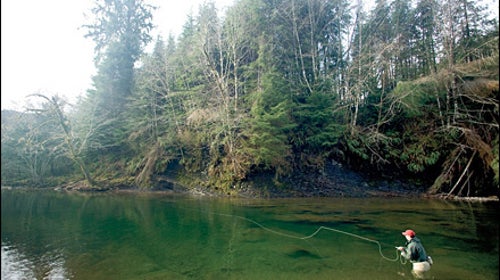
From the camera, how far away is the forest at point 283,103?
53.4 ft

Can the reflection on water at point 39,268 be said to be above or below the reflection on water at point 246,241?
above

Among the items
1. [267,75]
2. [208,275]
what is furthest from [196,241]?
[267,75]

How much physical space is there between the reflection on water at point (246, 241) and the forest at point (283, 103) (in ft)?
15.7

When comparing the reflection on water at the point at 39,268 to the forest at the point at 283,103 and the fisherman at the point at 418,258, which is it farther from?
the forest at the point at 283,103

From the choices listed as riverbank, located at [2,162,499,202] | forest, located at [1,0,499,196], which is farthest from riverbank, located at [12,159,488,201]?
forest, located at [1,0,499,196]

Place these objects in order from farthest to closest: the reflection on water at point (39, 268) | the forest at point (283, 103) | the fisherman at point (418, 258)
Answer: the forest at point (283, 103)
the fisherman at point (418, 258)
the reflection on water at point (39, 268)

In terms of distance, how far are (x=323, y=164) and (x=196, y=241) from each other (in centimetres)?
1218

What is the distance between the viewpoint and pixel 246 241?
8.81 m

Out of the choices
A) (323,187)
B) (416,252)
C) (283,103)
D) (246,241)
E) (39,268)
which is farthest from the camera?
(323,187)

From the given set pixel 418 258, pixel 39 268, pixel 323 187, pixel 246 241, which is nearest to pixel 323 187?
pixel 323 187

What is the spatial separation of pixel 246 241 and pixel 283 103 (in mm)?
10164

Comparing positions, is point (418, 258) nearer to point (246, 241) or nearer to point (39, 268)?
point (246, 241)

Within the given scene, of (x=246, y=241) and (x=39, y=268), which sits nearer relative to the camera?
(x=39, y=268)

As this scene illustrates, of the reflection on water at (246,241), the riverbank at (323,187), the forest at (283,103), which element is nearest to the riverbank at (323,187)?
the riverbank at (323,187)
